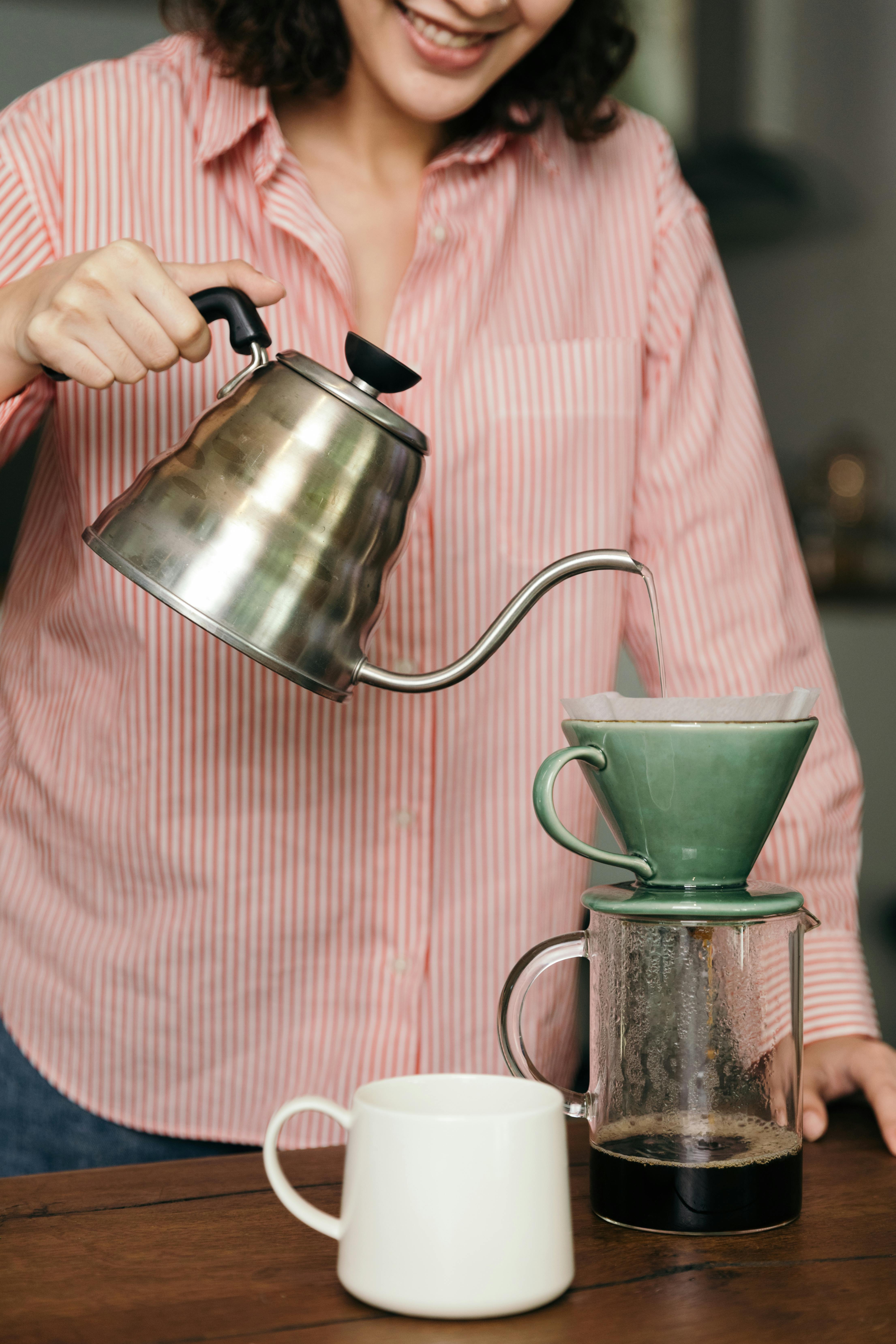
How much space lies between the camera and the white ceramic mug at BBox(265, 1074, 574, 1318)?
0.58 metres

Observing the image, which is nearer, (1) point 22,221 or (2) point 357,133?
(1) point 22,221

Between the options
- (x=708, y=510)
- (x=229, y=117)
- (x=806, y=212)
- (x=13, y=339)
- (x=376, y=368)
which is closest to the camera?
(x=376, y=368)

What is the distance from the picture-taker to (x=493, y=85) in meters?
1.23

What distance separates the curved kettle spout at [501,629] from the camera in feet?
2.55

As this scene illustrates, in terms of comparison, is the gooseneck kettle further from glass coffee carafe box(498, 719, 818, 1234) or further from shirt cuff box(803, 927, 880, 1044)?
shirt cuff box(803, 927, 880, 1044)

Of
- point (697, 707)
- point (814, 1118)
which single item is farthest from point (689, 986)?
point (814, 1118)

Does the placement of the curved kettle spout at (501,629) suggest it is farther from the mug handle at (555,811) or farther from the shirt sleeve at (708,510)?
the shirt sleeve at (708,510)

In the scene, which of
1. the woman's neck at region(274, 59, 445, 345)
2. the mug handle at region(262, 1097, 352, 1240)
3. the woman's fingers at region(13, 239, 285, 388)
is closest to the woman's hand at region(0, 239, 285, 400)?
the woman's fingers at region(13, 239, 285, 388)

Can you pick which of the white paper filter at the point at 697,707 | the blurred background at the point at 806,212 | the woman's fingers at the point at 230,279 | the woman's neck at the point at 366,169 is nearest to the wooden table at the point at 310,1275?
the white paper filter at the point at 697,707

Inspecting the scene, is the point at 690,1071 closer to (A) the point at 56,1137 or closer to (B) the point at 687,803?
(B) the point at 687,803

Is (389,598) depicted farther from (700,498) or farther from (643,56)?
(643,56)

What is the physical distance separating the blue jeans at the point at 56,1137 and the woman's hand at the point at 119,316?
62 centimetres

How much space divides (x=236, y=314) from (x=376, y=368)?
10 cm

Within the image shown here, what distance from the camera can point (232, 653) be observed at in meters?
1.14
